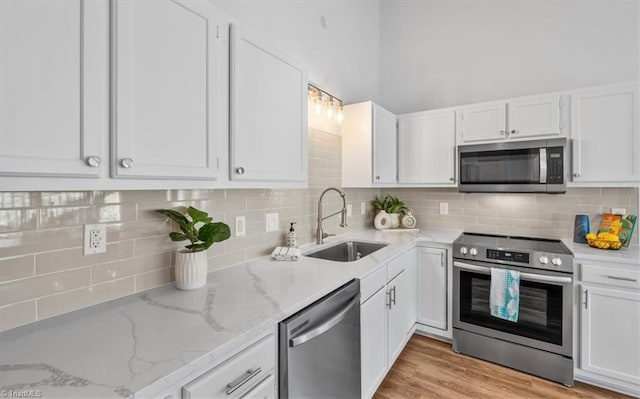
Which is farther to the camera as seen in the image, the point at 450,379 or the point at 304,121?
the point at 450,379

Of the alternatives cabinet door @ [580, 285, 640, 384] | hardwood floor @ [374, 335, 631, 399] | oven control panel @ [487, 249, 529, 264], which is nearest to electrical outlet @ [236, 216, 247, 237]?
hardwood floor @ [374, 335, 631, 399]

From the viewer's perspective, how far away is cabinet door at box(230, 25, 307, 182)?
4.52 feet

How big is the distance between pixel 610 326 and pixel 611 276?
0.34 meters

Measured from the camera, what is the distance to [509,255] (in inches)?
91.6

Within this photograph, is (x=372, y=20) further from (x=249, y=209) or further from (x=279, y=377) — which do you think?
(x=279, y=377)

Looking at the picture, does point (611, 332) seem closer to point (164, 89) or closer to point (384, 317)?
point (384, 317)

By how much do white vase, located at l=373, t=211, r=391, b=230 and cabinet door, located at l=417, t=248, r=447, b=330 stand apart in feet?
1.71

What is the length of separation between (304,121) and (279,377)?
134 centimetres

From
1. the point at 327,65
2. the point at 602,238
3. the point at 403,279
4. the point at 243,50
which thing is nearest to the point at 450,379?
the point at 403,279

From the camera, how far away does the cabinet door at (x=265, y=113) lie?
1.38m

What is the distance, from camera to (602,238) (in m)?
2.23

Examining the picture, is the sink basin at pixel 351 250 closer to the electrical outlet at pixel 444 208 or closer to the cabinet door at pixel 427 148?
the cabinet door at pixel 427 148

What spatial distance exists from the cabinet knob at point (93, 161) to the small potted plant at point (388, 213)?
2.65 m

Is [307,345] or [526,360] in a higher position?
[307,345]
